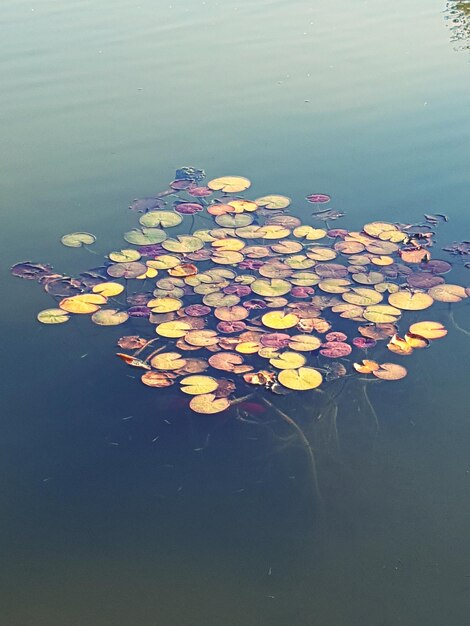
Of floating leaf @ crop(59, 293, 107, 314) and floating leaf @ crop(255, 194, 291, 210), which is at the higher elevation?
floating leaf @ crop(255, 194, 291, 210)

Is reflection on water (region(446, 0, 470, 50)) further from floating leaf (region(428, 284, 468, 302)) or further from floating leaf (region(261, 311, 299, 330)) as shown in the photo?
floating leaf (region(261, 311, 299, 330))

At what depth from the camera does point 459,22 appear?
7.45 m

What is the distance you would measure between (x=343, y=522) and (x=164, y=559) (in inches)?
25.1

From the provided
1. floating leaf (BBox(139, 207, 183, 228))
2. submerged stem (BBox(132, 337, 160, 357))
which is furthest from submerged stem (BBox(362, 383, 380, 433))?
floating leaf (BBox(139, 207, 183, 228))

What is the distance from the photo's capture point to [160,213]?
15.2 ft

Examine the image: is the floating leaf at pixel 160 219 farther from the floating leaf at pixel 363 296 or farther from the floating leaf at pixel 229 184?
the floating leaf at pixel 363 296

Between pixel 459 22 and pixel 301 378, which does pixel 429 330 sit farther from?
pixel 459 22

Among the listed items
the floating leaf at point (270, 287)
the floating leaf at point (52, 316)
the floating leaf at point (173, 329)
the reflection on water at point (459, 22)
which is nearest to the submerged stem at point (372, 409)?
the floating leaf at point (270, 287)

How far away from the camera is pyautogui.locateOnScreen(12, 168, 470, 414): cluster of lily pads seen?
3.44m

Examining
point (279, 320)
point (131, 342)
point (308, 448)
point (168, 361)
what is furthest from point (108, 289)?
point (308, 448)

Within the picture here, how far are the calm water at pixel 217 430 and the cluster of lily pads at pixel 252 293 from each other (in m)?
0.12

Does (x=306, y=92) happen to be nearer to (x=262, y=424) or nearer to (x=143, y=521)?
(x=262, y=424)

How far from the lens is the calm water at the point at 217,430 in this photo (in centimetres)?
258

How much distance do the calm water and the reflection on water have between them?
0.72 metres
